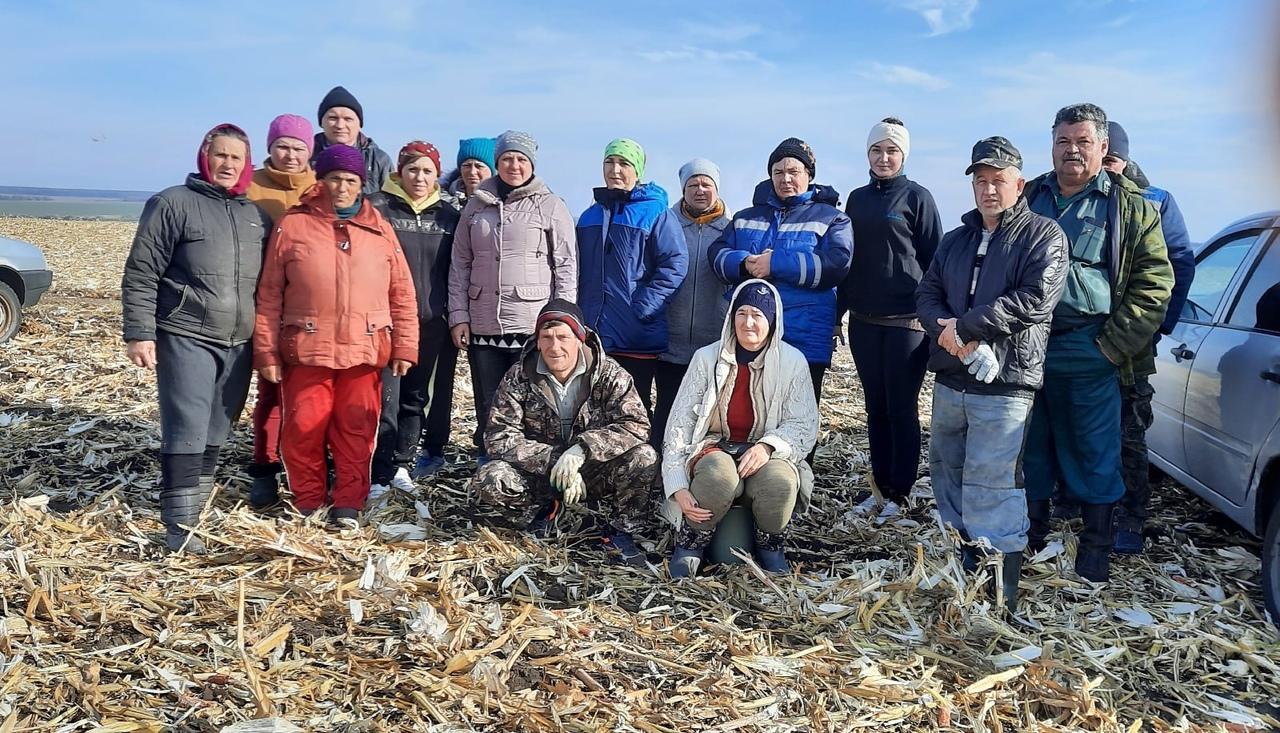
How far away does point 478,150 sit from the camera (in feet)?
18.6

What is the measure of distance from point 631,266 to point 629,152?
27.4 inches

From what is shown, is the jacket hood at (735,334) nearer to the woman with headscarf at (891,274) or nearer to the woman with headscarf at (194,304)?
the woman with headscarf at (891,274)

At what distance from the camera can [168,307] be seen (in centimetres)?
427

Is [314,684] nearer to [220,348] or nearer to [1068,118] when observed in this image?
[220,348]

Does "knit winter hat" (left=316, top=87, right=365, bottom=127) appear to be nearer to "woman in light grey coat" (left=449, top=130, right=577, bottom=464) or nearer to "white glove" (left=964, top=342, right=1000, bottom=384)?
"woman in light grey coat" (left=449, top=130, right=577, bottom=464)

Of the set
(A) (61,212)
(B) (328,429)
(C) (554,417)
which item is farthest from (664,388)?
(A) (61,212)

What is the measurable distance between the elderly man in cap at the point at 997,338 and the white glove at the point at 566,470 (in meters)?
1.90

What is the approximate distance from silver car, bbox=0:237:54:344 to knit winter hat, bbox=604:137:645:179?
7603mm

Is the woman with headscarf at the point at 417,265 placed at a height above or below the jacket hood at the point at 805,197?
below

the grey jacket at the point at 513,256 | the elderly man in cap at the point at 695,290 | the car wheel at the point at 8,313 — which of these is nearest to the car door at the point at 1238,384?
the elderly man in cap at the point at 695,290

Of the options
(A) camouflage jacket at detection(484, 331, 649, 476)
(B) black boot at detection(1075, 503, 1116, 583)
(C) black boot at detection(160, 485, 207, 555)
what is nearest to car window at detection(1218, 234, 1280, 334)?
(B) black boot at detection(1075, 503, 1116, 583)

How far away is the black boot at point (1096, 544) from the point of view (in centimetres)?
441

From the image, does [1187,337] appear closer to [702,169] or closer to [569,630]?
[702,169]

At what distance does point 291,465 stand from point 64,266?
16.9 metres
